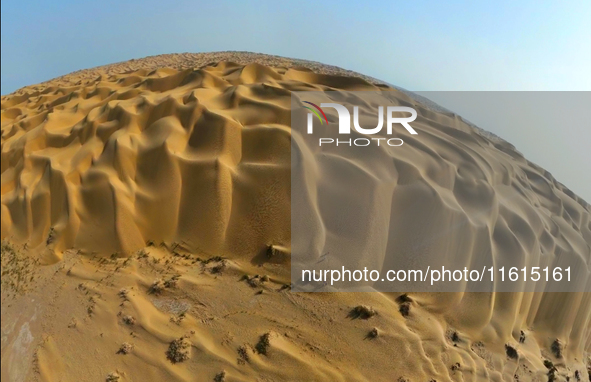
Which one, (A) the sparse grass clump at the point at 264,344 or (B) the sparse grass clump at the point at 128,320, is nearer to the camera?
(A) the sparse grass clump at the point at 264,344

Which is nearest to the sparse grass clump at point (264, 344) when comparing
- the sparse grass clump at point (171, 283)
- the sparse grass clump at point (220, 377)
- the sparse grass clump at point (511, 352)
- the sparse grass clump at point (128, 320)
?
the sparse grass clump at point (220, 377)

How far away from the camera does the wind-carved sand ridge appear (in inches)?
110

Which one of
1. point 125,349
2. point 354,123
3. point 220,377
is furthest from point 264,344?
point 354,123

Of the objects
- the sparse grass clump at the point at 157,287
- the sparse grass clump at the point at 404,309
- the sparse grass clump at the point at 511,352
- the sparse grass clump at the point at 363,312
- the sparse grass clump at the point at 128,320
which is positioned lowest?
the sparse grass clump at the point at 511,352

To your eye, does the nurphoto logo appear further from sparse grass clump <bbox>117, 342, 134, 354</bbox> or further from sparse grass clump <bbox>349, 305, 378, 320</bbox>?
sparse grass clump <bbox>117, 342, 134, 354</bbox>

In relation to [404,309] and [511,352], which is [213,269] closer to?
[404,309]

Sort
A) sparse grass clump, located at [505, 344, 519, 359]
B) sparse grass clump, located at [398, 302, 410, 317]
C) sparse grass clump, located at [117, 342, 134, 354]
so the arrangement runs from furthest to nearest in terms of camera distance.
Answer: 1. sparse grass clump, located at [505, 344, 519, 359]
2. sparse grass clump, located at [398, 302, 410, 317]
3. sparse grass clump, located at [117, 342, 134, 354]

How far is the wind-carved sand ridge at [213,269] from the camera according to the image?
2.80 m

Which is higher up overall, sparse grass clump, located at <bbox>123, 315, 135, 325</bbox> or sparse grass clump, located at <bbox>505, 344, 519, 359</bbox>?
sparse grass clump, located at <bbox>123, 315, 135, 325</bbox>

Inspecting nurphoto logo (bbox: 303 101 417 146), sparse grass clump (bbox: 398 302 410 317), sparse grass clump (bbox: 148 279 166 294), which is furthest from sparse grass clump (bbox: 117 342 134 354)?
nurphoto logo (bbox: 303 101 417 146)

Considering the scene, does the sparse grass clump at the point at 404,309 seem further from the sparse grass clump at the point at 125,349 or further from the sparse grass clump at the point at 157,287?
the sparse grass clump at the point at 125,349

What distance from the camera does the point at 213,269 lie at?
3.22 metres

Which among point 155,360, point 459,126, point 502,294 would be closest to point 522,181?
point 459,126

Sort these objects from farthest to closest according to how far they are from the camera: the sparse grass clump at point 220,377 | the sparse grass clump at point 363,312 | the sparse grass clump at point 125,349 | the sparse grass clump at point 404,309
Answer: the sparse grass clump at point 404,309, the sparse grass clump at point 363,312, the sparse grass clump at point 125,349, the sparse grass clump at point 220,377
